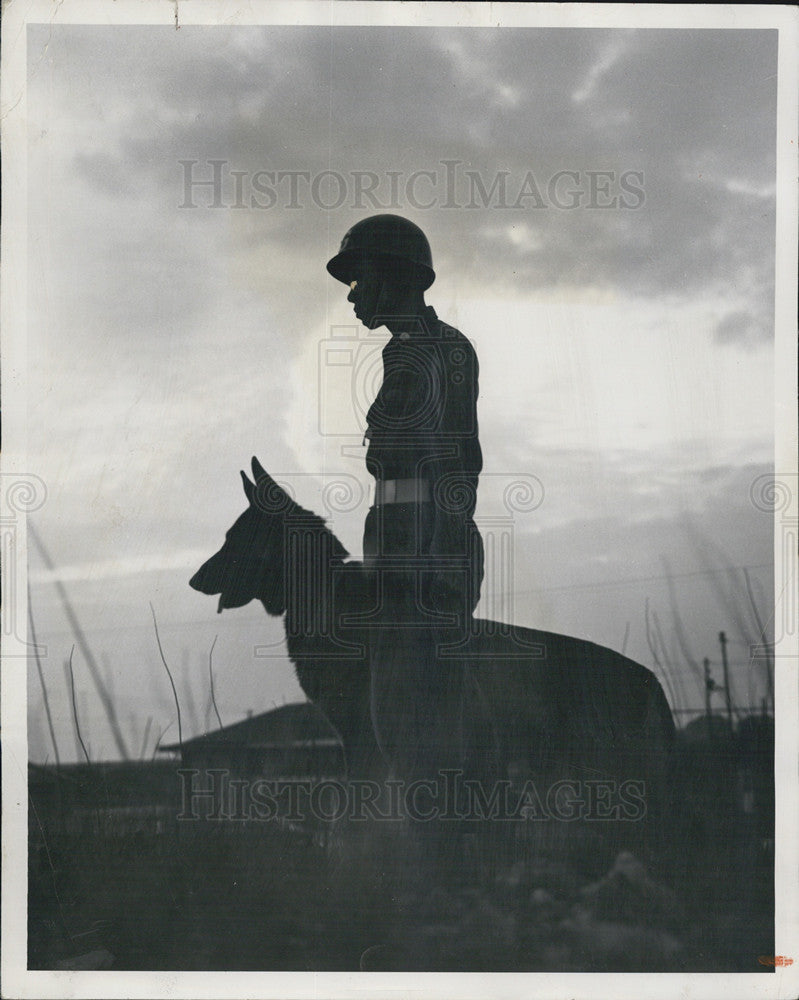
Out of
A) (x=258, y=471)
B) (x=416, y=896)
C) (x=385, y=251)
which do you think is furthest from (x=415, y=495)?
(x=416, y=896)

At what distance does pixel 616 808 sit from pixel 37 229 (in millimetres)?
2470

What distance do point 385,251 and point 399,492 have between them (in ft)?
2.40

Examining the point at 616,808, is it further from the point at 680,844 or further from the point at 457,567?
the point at 457,567

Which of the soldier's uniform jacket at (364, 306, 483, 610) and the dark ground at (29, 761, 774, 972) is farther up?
the soldier's uniform jacket at (364, 306, 483, 610)

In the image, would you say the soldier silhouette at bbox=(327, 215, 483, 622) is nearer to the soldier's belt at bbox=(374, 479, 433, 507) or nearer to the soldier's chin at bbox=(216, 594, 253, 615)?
the soldier's belt at bbox=(374, 479, 433, 507)

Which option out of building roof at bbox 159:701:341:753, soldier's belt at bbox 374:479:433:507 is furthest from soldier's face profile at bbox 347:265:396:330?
building roof at bbox 159:701:341:753

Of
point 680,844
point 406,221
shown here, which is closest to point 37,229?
point 406,221

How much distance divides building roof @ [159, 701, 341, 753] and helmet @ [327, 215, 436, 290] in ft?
4.25

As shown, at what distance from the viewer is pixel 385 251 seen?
2.66 m

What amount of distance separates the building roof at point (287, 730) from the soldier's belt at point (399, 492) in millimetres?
646

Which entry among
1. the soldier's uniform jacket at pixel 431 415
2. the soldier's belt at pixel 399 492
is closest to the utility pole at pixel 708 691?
the soldier's uniform jacket at pixel 431 415

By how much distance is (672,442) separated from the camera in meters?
2.66

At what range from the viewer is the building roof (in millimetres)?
2596

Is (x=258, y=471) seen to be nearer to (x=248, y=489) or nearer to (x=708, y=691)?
(x=248, y=489)
